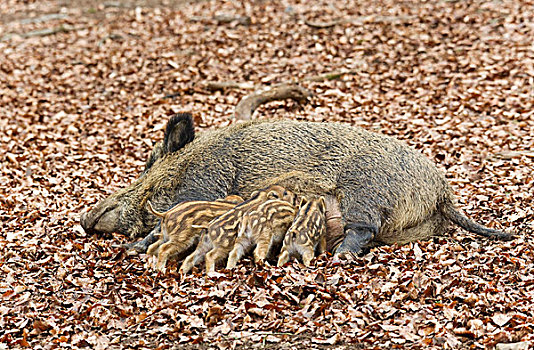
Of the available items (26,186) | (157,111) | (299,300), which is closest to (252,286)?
(299,300)

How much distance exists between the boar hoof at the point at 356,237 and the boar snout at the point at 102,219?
2.43m

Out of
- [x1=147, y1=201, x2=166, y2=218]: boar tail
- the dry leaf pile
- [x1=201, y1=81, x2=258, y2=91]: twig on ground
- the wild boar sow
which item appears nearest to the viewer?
the dry leaf pile

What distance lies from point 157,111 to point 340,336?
7241mm

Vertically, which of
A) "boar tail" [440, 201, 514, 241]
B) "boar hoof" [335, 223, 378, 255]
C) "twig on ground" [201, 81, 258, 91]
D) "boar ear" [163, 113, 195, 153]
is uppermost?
"boar ear" [163, 113, 195, 153]

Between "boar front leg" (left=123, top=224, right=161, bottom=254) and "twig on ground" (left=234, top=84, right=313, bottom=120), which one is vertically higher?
"twig on ground" (left=234, top=84, right=313, bottom=120)

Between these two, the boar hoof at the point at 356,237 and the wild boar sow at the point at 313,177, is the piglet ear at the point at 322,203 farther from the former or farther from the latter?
the boar hoof at the point at 356,237

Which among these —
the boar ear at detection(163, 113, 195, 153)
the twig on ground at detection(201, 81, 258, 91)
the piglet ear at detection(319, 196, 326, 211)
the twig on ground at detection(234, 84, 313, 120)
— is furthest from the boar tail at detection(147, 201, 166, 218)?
the twig on ground at detection(201, 81, 258, 91)

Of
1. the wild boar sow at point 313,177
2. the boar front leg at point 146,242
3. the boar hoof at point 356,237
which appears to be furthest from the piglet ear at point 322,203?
the boar front leg at point 146,242

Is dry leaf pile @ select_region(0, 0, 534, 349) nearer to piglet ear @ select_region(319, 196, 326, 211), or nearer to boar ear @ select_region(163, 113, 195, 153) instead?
piglet ear @ select_region(319, 196, 326, 211)

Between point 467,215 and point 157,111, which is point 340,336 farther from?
point 157,111

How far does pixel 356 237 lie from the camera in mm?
5988

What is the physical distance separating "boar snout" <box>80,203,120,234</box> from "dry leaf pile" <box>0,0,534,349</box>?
0.46 feet

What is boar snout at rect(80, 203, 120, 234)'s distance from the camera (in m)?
6.68

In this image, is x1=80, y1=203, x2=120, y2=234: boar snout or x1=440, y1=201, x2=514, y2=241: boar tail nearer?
x1=440, y1=201, x2=514, y2=241: boar tail
